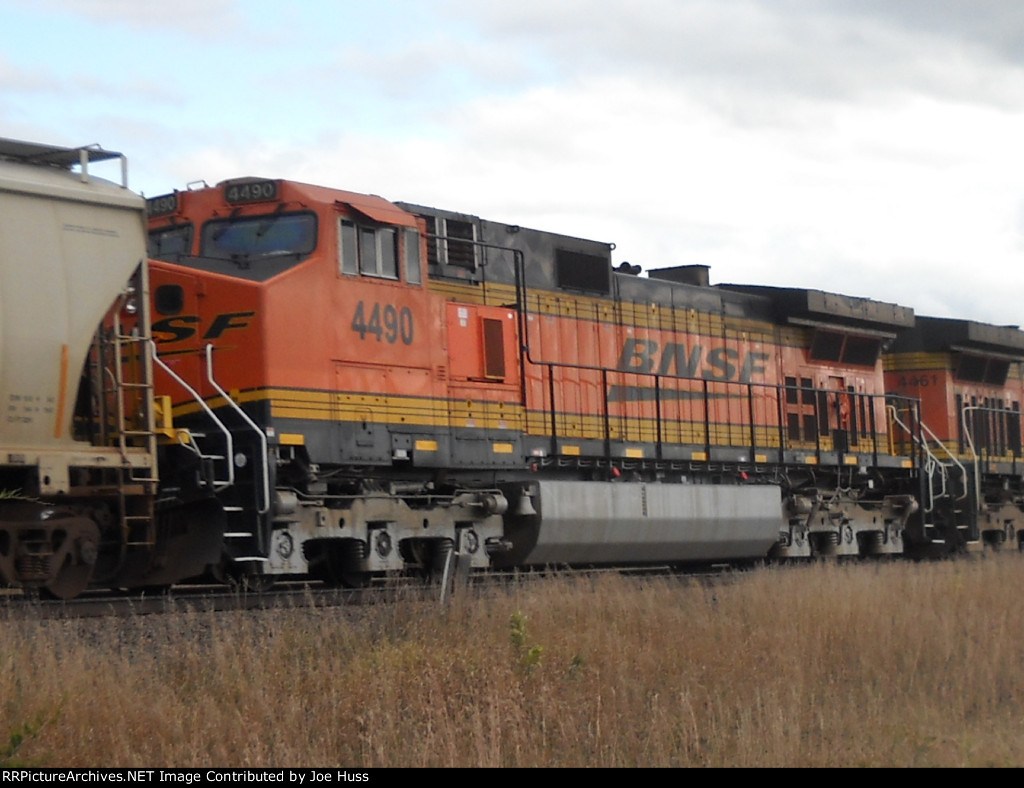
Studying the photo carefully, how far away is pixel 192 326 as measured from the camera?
1247 cm

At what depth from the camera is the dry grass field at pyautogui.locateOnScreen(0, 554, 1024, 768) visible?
727 centimetres

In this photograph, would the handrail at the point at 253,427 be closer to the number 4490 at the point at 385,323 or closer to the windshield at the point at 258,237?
the windshield at the point at 258,237

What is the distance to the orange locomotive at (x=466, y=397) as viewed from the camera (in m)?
12.3

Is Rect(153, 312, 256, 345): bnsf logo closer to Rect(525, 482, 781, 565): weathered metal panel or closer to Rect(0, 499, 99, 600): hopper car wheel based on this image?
Rect(0, 499, 99, 600): hopper car wheel

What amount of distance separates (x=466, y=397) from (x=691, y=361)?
5193 millimetres

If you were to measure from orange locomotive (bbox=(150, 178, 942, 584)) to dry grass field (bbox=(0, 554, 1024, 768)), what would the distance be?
Result: 2.08 metres

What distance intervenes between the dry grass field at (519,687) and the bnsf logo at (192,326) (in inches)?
121

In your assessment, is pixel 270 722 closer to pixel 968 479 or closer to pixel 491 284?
pixel 491 284

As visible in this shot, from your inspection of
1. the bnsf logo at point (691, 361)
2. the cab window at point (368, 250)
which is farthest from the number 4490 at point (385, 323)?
the bnsf logo at point (691, 361)

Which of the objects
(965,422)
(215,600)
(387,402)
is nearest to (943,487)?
(965,422)

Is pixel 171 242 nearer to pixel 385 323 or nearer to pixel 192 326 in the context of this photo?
pixel 192 326

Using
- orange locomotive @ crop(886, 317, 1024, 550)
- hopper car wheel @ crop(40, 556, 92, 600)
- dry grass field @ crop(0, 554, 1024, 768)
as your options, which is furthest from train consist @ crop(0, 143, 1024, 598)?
dry grass field @ crop(0, 554, 1024, 768)
